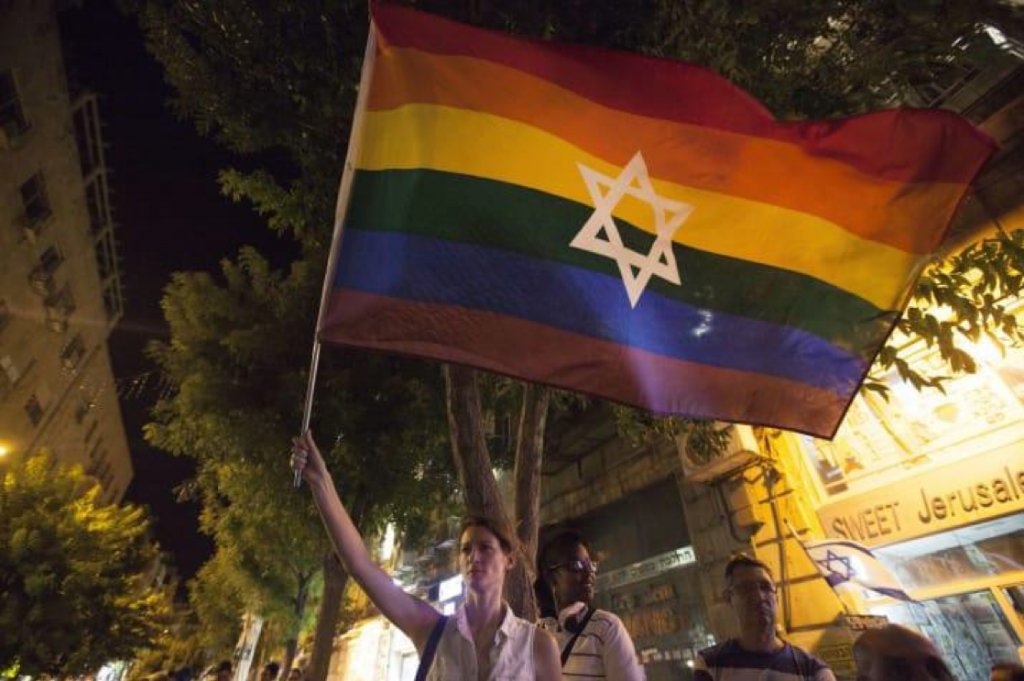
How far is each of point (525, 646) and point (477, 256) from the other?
73.8 inches

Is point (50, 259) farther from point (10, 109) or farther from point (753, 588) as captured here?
point (753, 588)

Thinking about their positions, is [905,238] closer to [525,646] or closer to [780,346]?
[780,346]

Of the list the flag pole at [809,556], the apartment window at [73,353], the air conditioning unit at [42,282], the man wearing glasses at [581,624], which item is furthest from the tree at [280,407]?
the apartment window at [73,353]

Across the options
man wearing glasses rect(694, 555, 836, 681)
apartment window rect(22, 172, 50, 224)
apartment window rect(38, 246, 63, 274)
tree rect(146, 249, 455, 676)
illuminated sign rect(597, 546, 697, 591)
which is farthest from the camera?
apartment window rect(38, 246, 63, 274)

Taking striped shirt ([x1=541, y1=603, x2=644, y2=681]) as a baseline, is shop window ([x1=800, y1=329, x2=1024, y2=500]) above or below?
above

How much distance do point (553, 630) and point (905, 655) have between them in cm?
168

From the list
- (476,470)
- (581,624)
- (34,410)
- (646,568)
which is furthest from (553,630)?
(34,410)

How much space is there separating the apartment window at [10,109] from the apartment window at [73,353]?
12365mm

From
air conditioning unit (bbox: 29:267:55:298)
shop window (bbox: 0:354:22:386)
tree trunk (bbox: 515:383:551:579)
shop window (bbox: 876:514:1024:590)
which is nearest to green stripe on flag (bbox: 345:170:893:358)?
tree trunk (bbox: 515:383:551:579)

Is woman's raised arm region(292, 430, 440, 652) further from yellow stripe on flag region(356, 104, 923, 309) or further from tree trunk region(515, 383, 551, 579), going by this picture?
tree trunk region(515, 383, 551, 579)

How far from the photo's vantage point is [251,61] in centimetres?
515

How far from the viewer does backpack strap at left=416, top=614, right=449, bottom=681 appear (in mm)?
1858

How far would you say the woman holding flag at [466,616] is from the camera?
6.17 ft

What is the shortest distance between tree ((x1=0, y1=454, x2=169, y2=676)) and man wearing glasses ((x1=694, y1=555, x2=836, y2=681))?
17015 millimetres
